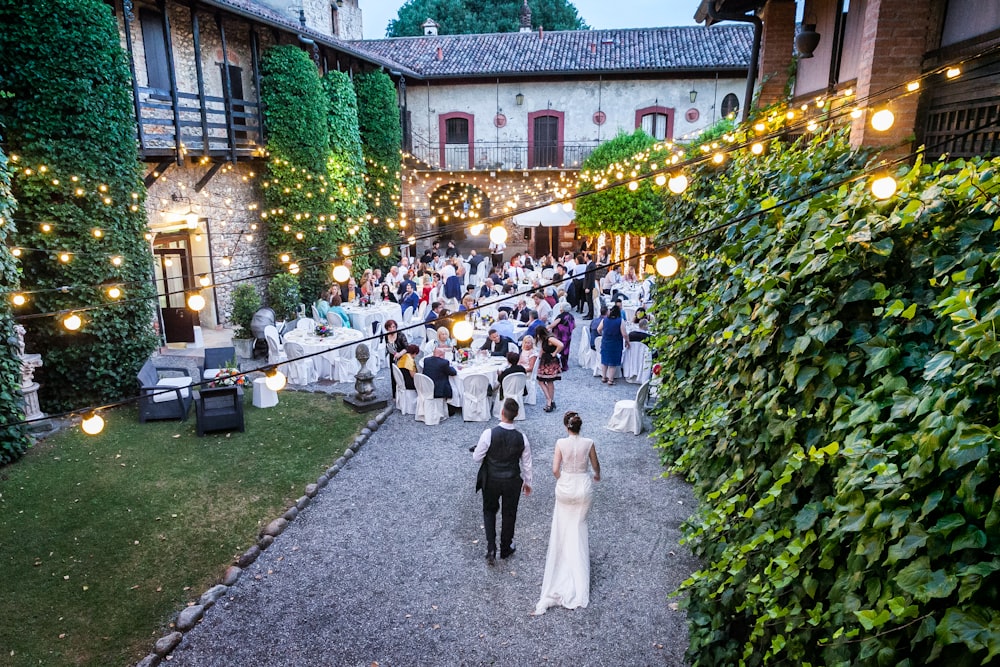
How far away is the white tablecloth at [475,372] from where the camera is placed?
995 cm

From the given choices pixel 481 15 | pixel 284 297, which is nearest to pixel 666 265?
pixel 284 297

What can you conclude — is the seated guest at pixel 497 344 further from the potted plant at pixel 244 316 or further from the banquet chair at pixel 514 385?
the potted plant at pixel 244 316

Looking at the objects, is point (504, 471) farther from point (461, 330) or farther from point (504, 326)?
point (504, 326)

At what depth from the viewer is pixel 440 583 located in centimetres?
600

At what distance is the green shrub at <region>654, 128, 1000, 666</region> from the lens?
7.50 ft

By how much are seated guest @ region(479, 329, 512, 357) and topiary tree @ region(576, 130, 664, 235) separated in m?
8.86

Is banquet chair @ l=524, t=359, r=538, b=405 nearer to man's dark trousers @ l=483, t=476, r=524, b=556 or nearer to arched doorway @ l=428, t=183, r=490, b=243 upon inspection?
man's dark trousers @ l=483, t=476, r=524, b=556

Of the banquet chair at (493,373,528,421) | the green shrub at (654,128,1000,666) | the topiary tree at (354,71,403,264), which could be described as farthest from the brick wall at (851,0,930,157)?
the topiary tree at (354,71,403,264)

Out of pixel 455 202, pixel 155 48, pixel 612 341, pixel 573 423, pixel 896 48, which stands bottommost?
pixel 612 341

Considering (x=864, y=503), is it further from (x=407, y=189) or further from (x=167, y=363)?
(x=407, y=189)

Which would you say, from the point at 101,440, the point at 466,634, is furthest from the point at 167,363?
the point at 466,634

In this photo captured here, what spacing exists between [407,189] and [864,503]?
2594cm

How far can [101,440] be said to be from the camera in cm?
913

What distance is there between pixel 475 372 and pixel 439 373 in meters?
0.59
